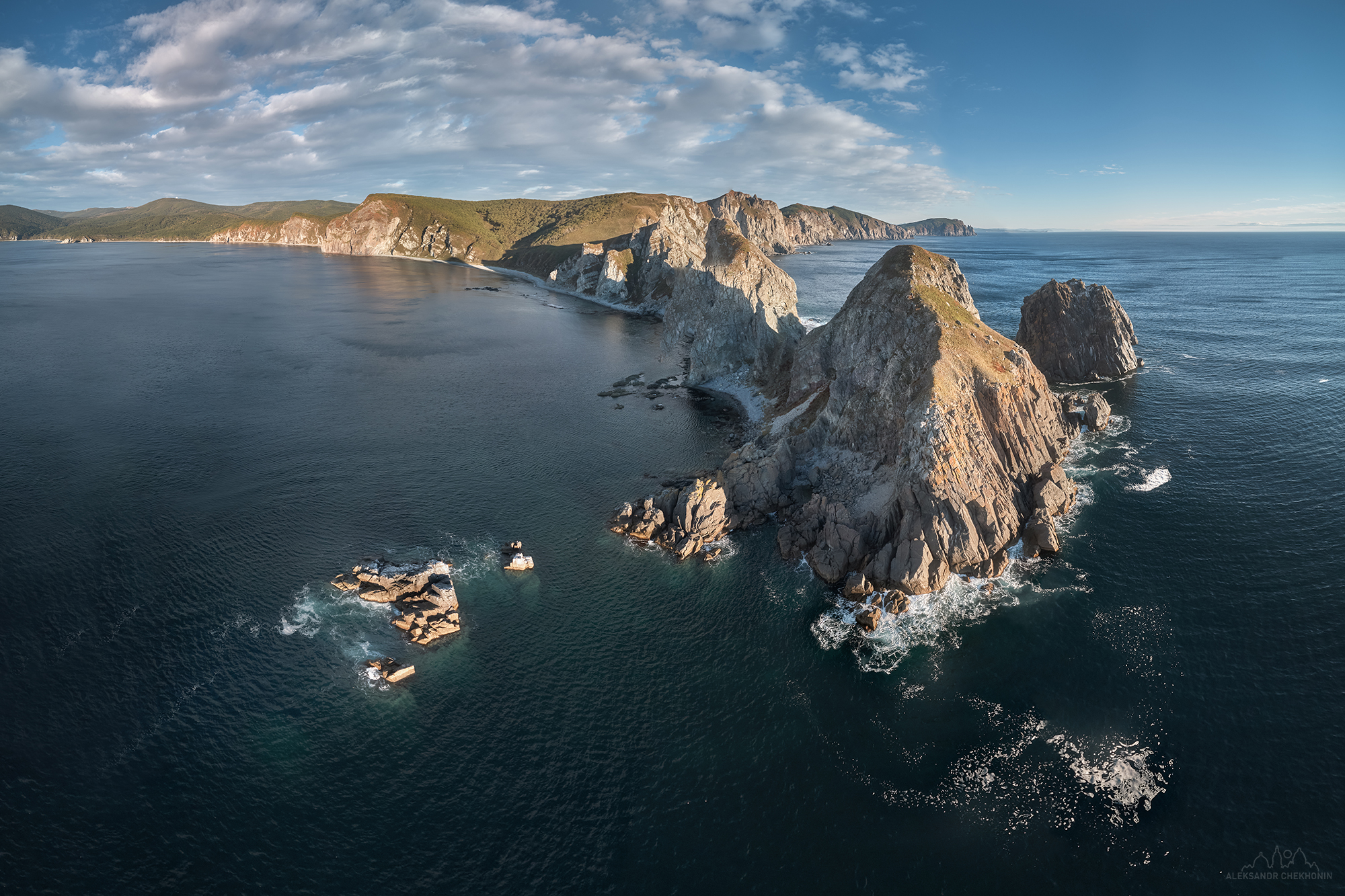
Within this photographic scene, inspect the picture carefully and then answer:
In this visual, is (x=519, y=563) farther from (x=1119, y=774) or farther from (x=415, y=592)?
(x=1119, y=774)

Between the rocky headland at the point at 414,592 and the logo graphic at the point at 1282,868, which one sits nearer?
the logo graphic at the point at 1282,868

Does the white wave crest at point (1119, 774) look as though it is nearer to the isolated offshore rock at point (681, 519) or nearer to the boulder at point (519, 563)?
the isolated offshore rock at point (681, 519)

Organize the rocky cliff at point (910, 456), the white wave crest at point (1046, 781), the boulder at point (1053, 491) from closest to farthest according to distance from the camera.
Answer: the white wave crest at point (1046, 781) < the rocky cliff at point (910, 456) < the boulder at point (1053, 491)

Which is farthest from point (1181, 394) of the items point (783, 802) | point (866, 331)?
point (783, 802)

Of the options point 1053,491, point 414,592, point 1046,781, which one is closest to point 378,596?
point 414,592

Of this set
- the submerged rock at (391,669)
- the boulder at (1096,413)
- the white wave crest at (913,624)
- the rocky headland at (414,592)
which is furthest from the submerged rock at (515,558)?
the boulder at (1096,413)

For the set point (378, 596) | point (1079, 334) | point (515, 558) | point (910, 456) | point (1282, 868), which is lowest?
point (1282, 868)

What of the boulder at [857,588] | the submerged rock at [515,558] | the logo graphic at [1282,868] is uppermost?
the submerged rock at [515,558]
